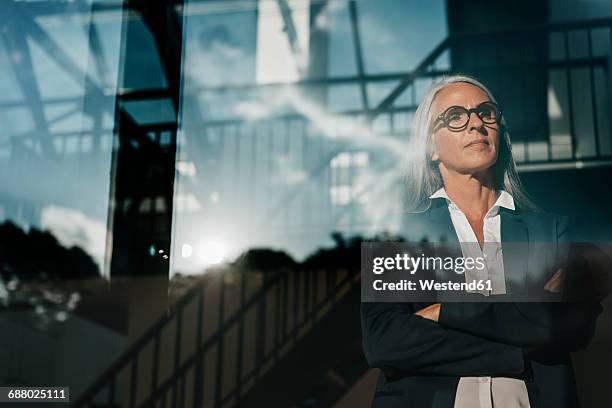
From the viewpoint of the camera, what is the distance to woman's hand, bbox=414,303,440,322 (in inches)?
87.2

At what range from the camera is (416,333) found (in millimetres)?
2205

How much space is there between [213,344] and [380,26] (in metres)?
1.22

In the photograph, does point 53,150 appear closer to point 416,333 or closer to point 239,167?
point 239,167

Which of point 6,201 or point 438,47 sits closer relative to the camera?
point 438,47

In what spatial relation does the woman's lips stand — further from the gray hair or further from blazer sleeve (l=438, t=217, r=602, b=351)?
blazer sleeve (l=438, t=217, r=602, b=351)

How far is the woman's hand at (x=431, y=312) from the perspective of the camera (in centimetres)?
221

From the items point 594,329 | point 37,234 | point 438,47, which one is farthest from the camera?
point 37,234

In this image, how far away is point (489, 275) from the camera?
7.38 feet

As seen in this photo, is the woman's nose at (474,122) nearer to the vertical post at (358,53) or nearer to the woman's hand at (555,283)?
the vertical post at (358,53)

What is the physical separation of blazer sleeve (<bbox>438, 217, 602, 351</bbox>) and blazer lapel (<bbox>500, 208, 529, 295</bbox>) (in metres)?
0.07

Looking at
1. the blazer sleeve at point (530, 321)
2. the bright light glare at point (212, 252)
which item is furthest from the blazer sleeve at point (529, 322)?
the bright light glare at point (212, 252)

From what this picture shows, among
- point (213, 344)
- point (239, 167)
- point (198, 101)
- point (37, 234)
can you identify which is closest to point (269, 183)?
point (239, 167)

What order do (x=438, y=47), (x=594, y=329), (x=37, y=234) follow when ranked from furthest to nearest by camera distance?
1. (x=37, y=234)
2. (x=438, y=47)
3. (x=594, y=329)

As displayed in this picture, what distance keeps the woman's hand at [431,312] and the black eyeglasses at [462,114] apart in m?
0.59
